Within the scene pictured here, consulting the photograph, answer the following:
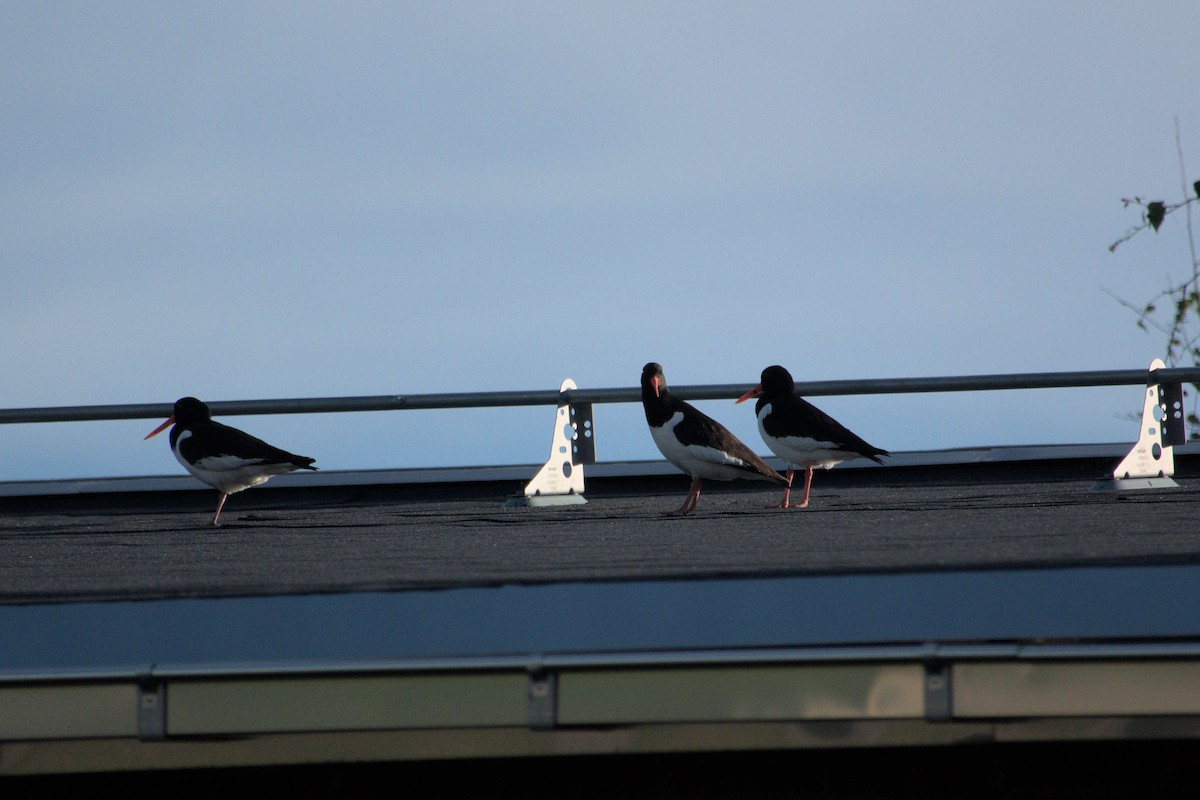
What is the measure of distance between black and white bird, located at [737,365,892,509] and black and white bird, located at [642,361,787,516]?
0.28 m

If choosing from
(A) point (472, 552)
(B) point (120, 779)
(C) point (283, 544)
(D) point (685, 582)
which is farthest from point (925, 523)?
(B) point (120, 779)

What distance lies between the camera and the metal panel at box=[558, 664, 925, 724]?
296cm

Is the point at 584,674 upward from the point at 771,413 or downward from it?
downward

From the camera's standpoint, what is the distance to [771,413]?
8844mm

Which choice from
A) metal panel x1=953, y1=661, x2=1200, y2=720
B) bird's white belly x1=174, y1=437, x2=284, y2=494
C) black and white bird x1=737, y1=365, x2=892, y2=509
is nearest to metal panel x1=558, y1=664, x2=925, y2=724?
metal panel x1=953, y1=661, x2=1200, y2=720

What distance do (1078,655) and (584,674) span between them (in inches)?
45.6

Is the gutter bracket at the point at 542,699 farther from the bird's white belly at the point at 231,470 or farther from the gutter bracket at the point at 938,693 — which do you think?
the bird's white belly at the point at 231,470

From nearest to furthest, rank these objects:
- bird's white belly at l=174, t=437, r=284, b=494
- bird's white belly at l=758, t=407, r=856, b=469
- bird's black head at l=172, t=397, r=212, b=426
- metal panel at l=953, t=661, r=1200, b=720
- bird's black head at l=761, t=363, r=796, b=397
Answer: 1. metal panel at l=953, t=661, r=1200, b=720
2. bird's white belly at l=758, t=407, r=856, b=469
3. bird's white belly at l=174, t=437, r=284, b=494
4. bird's black head at l=761, t=363, r=796, b=397
5. bird's black head at l=172, t=397, r=212, b=426

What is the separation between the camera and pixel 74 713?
3139mm

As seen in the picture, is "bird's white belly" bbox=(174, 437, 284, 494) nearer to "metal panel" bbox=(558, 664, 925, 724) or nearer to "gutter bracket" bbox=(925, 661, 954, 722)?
"metal panel" bbox=(558, 664, 925, 724)

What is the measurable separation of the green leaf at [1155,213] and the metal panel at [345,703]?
6719 millimetres

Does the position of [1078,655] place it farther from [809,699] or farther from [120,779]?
[120,779]

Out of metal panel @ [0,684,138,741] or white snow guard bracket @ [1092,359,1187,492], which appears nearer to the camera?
metal panel @ [0,684,138,741]

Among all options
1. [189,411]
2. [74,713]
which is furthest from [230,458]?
[74,713]
